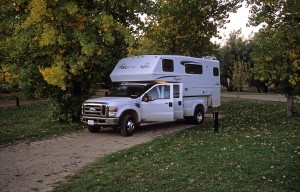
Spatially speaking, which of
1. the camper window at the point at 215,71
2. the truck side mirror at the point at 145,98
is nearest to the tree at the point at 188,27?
the camper window at the point at 215,71

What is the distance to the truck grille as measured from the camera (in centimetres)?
1305

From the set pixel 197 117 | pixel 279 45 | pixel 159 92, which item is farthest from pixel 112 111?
pixel 279 45

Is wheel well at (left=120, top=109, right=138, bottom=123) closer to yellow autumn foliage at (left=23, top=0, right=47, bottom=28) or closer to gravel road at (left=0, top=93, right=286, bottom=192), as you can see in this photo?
gravel road at (left=0, top=93, right=286, bottom=192)

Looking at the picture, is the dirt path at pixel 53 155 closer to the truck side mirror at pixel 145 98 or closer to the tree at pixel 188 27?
the truck side mirror at pixel 145 98

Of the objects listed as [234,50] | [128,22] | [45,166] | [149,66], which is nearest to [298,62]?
[149,66]

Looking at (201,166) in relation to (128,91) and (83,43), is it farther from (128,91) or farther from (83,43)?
(83,43)

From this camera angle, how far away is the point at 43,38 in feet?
45.4

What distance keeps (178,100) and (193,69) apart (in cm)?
249

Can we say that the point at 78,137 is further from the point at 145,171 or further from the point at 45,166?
the point at 145,171

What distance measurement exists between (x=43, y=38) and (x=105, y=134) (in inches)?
185

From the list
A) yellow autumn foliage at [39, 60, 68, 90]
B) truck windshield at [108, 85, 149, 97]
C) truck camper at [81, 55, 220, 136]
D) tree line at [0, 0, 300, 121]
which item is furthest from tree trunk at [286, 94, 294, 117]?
yellow autumn foliage at [39, 60, 68, 90]

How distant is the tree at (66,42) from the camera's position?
14.0 metres

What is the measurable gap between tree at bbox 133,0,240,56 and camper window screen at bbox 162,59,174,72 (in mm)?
7964

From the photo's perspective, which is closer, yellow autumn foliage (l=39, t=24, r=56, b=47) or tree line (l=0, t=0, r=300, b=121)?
yellow autumn foliage (l=39, t=24, r=56, b=47)
